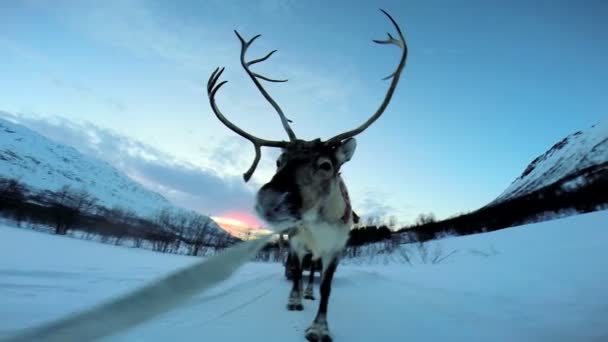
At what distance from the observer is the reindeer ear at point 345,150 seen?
13.4ft

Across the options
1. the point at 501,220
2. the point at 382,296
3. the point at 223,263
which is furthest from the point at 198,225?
the point at 223,263

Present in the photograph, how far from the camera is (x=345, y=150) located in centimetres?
416

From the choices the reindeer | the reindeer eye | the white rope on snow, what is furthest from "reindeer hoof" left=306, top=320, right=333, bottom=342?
the white rope on snow

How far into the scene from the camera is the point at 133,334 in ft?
9.19

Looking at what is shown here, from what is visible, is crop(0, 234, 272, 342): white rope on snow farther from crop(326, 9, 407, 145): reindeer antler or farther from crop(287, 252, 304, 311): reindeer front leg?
crop(287, 252, 304, 311): reindeer front leg

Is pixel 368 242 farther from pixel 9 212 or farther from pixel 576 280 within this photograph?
pixel 576 280

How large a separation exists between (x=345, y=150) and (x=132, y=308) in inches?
134

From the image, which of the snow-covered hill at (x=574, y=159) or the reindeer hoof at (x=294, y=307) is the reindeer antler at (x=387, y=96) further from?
the snow-covered hill at (x=574, y=159)

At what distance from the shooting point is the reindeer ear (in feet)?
13.4

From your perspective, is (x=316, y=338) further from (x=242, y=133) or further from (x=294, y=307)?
(x=242, y=133)

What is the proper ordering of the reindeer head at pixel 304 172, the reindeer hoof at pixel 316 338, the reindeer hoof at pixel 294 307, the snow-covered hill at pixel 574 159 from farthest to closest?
1. the snow-covered hill at pixel 574 159
2. the reindeer hoof at pixel 294 307
3. the reindeer hoof at pixel 316 338
4. the reindeer head at pixel 304 172

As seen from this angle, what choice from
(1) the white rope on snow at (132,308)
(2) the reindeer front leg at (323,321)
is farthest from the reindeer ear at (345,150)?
(1) the white rope on snow at (132,308)

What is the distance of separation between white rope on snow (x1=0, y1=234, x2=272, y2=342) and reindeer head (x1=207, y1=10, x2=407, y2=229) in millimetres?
1518

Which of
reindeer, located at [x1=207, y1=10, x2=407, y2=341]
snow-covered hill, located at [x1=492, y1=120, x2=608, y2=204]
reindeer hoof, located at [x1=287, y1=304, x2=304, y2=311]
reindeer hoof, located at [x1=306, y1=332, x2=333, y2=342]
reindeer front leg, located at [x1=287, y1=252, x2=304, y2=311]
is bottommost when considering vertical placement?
reindeer hoof, located at [x1=306, y1=332, x2=333, y2=342]
